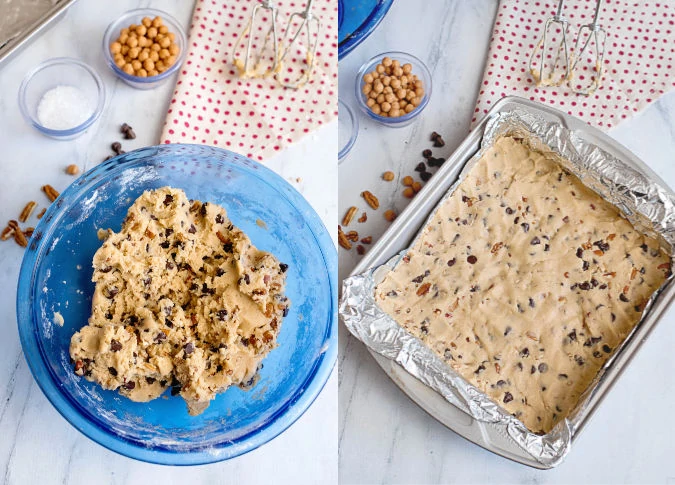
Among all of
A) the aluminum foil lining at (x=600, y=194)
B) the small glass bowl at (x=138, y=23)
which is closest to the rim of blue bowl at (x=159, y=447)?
the aluminum foil lining at (x=600, y=194)

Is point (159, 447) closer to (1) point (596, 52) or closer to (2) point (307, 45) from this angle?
(2) point (307, 45)

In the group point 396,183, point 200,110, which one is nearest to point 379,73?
point 396,183

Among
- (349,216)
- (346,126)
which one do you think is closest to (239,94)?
(346,126)

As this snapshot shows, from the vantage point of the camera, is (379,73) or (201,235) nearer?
(201,235)

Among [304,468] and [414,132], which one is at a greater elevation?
[414,132]

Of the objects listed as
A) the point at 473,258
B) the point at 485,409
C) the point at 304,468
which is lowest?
the point at 304,468

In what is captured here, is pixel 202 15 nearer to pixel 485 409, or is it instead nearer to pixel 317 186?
pixel 317 186

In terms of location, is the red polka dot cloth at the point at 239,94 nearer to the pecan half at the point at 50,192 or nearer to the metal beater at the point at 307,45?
the metal beater at the point at 307,45
